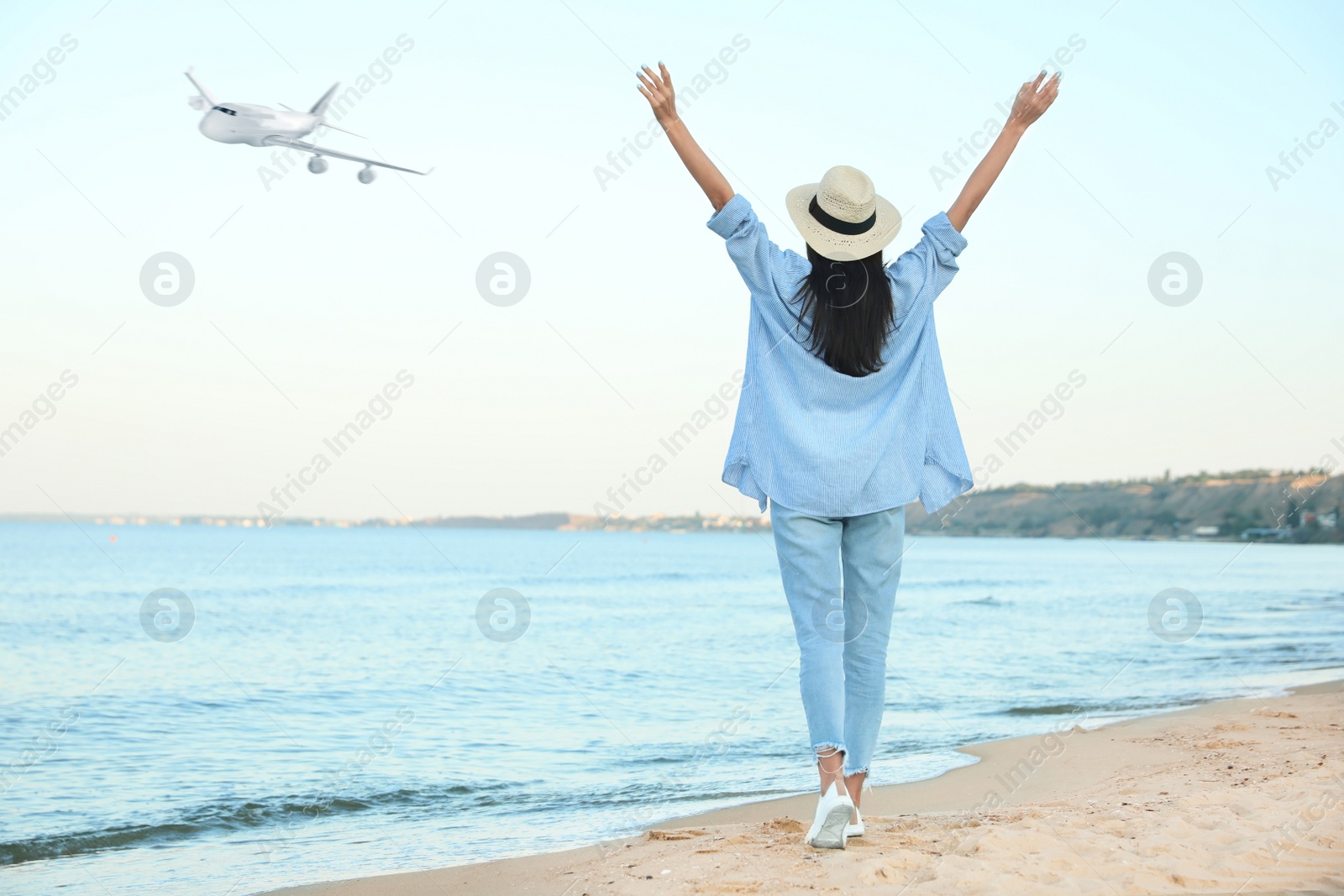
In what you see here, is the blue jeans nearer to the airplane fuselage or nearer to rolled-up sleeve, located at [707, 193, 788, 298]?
rolled-up sleeve, located at [707, 193, 788, 298]

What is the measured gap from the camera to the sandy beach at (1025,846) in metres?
2.50

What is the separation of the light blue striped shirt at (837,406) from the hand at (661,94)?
0.29 meters

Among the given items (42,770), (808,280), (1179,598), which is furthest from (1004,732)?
(1179,598)

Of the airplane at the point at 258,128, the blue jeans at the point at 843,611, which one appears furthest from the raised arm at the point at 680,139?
the airplane at the point at 258,128

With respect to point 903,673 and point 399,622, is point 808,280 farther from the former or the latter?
point 399,622

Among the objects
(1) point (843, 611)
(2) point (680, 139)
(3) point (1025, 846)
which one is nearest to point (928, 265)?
(2) point (680, 139)

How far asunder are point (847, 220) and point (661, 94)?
58 cm

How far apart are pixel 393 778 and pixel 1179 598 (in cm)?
2545

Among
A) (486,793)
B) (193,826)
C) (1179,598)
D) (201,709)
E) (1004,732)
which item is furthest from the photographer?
(1179,598)

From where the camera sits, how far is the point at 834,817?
9.04ft

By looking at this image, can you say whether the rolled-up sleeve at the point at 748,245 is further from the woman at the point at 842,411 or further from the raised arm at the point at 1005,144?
the raised arm at the point at 1005,144

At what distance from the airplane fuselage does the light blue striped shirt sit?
20.6ft

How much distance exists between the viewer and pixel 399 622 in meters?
21.9

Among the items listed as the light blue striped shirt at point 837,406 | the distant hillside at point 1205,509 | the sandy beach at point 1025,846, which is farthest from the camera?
the distant hillside at point 1205,509
